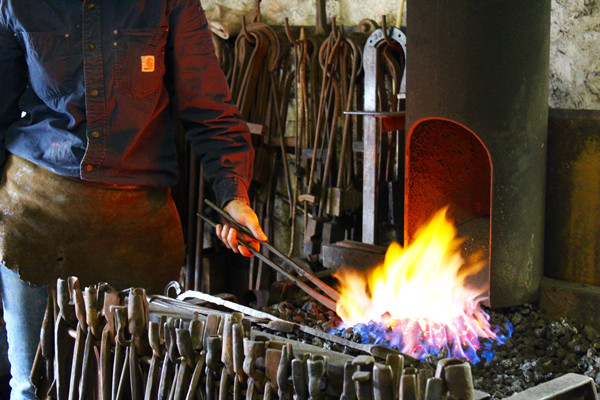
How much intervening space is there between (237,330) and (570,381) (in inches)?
38.0

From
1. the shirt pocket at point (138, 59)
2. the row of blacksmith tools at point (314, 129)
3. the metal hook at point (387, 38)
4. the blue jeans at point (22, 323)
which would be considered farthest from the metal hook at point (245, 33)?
the blue jeans at point (22, 323)

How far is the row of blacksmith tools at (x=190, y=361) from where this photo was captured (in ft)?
5.31

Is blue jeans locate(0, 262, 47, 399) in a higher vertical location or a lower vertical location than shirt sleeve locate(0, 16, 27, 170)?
lower

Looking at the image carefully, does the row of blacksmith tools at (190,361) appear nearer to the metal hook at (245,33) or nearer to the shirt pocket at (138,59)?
the shirt pocket at (138,59)

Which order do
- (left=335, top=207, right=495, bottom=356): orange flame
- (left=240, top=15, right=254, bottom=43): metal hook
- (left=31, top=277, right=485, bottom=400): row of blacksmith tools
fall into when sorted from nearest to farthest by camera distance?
(left=31, top=277, right=485, bottom=400): row of blacksmith tools
(left=335, top=207, right=495, bottom=356): orange flame
(left=240, top=15, right=254, bottom=43): metal hook

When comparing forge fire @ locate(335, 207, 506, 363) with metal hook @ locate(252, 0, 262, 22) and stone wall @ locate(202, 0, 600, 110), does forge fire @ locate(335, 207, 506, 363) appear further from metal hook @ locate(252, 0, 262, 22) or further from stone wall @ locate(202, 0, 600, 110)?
metal hook @ locate(252, 0, 262, 22)

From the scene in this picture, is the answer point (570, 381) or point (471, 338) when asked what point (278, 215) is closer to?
point (471, 338)

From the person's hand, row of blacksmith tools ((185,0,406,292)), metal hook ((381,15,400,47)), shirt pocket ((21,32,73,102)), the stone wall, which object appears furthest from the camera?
row of blacksmith tools ((185,0,406,292))

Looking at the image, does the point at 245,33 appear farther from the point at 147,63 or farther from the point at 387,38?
the point at 147,63

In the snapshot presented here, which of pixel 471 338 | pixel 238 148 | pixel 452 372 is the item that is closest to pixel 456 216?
pixel 471 338

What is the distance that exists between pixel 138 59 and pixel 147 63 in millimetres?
33

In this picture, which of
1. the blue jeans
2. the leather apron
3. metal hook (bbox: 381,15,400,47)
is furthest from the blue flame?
metal hook (bbox: 381,15,400,47)

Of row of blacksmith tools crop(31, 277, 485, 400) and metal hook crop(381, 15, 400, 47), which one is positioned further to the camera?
metal hook crop(381, 15, 400, 47)

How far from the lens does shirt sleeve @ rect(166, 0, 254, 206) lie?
2748 mm
